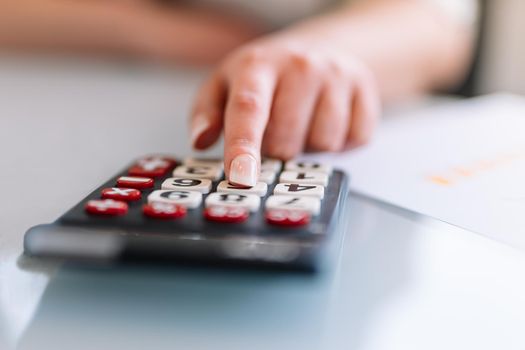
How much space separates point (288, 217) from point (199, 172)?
12 centimetres

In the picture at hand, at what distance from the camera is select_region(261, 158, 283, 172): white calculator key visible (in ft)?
1.37

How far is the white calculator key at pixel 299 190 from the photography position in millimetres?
352

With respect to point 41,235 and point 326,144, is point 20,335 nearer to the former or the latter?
point 41,235

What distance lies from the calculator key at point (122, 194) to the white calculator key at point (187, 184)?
0.02 metres

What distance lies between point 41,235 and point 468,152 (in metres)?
0.37

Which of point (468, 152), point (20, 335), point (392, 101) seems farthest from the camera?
point (392, 101)

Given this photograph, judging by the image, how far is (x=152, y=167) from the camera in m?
0.41

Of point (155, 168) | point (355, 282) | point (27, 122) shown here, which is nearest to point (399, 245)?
point (355, 282)

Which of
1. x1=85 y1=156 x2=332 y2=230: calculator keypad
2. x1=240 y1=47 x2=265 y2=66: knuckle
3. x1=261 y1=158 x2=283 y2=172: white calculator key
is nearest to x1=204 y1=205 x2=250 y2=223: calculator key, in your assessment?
x1=85 y1=156 x2=332 y2=230: calculator keypad

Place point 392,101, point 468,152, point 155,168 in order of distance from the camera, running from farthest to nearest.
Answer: point 392,101 < point 468,152 < point 155,168

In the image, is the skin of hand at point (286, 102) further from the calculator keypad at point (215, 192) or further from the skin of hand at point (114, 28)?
the skin of hand at point (114, 28)

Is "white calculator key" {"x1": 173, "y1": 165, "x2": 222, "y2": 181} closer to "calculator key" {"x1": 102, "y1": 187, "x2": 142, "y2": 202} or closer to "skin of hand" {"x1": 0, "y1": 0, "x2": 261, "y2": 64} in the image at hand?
"calculator key" {"x1": 102, "y1": 187, "x2": 142, "y2": 202}

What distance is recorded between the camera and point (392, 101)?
81 cm

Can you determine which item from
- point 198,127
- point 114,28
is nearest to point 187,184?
point 198,127
